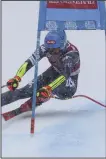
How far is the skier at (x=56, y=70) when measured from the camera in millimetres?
3457

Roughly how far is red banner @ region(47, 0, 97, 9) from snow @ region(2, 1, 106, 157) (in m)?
0.80

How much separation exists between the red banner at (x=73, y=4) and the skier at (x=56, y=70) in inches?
9.0

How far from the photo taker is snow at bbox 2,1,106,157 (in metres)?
3.09

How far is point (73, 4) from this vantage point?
3.22m

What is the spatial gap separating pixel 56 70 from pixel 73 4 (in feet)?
2.32

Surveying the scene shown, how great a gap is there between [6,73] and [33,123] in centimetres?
130

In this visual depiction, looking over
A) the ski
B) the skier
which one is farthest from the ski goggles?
the ski

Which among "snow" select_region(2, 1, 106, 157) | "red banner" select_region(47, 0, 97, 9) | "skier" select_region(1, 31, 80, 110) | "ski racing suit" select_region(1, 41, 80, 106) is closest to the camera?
"snow" select_region(2, 1, 106, 157)

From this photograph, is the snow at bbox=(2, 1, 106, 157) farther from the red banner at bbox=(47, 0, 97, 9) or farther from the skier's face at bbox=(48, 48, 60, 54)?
the red banner at bbox=(47, 0, 97, 9)

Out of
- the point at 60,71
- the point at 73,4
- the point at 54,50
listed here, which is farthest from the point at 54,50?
the point at 73,4

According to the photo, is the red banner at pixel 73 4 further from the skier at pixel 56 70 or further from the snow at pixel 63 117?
the snow at pixel 63 117

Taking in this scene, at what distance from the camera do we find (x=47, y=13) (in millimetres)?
3252

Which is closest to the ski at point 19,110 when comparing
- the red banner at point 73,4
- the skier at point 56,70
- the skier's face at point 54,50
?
the skier at point 56,70

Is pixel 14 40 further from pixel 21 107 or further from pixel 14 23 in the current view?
pixel 21 107
